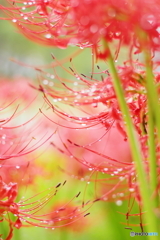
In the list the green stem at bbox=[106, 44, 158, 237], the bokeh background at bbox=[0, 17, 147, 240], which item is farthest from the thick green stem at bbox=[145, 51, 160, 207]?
the bokeh background at bbox=[0, 17, 147, 240]

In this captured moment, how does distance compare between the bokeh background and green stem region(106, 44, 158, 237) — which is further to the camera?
the bokeh background

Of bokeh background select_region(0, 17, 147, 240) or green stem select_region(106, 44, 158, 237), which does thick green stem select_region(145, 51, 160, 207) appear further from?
bokeh background select_region(0, 17, 147, 240)

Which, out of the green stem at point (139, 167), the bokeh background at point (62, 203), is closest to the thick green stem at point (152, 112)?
the green stem at point (139, 167)

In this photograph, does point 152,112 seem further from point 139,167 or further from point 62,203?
point 62,203

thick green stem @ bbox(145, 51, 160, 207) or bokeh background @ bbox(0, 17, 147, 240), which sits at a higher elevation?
bokeh background @ bbox(0, 17, 147, 240)

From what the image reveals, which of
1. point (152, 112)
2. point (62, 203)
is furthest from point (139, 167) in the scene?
point (62, 203)

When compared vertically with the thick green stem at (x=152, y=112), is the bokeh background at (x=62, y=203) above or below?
above

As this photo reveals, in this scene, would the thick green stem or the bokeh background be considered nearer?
the thick green stem

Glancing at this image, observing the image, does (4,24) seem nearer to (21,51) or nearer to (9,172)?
(21,51)

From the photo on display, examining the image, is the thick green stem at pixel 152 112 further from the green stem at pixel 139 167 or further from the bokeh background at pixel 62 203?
the bokeh background at pixel 62 203

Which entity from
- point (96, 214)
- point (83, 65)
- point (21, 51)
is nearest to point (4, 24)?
point (21, 51)

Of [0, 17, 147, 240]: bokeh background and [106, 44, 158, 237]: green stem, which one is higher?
[0, 17, 147, 240]: bokeh background
